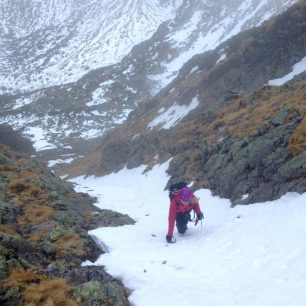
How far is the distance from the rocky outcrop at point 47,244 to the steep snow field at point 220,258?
2.18 ft

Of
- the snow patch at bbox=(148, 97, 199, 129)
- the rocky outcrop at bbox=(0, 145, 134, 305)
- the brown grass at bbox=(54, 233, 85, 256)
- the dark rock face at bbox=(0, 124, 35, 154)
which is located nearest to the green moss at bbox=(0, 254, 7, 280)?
the rocky outcrop at bbox=(0, 145, 134, 305)

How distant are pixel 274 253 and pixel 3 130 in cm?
5166

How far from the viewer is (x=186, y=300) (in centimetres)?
828

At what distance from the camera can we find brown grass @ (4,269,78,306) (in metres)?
7.53

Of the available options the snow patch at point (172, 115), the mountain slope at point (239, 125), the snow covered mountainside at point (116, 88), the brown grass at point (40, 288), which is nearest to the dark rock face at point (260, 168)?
the mountain slope at point (239, 125)

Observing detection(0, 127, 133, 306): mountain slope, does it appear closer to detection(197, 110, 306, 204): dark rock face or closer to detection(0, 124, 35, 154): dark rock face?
detection(197, 110, 306, 204): dark rock face

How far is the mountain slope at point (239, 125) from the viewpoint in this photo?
47.8ft

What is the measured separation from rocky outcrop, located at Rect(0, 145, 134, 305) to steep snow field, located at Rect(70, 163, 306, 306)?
0.67 metres

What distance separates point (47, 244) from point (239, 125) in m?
12.8

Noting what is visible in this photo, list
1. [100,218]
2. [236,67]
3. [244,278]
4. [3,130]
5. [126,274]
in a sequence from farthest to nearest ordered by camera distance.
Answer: [3,130] → [236,67] → [100,218] → [126,274] → [244,278]

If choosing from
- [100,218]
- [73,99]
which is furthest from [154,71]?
[100,218]

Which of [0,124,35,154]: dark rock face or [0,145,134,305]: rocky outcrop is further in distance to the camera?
[0,124,35,154]: dark rock face

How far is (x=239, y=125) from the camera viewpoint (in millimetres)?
21406

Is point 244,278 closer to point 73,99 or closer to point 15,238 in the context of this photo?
point 15,238
